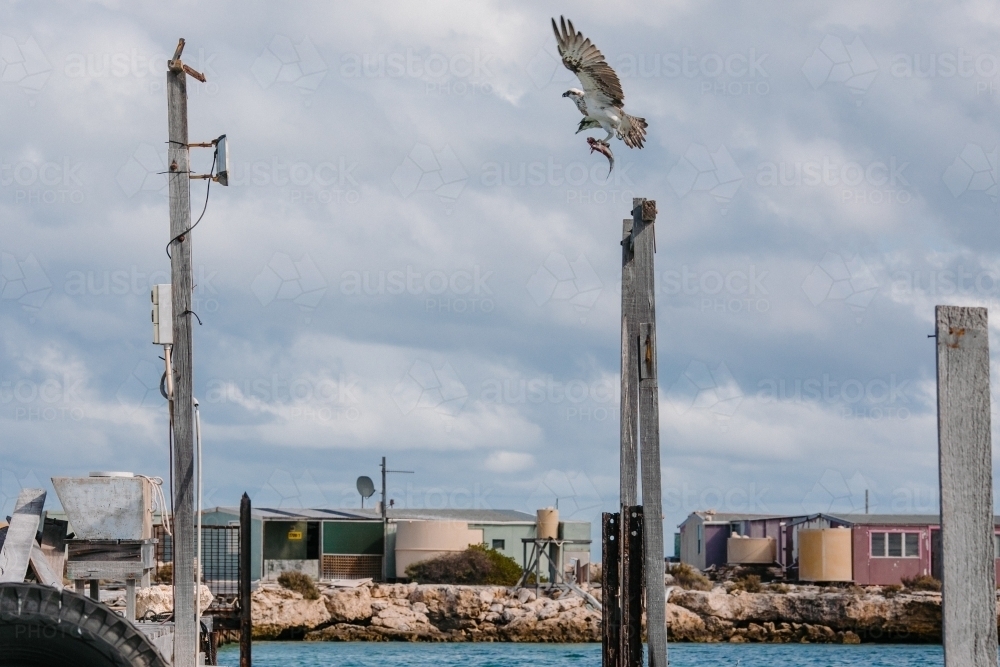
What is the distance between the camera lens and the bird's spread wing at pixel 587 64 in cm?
1235

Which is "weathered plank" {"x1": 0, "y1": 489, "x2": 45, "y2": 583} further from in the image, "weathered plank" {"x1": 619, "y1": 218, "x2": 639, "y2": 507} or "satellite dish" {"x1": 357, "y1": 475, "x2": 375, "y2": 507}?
"satellite dish" {"x1": 357, "y1": 475, "x2": 375, "y2": 507}

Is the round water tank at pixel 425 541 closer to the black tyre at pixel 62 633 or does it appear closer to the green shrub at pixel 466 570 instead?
the green shrub at pixel 466 570

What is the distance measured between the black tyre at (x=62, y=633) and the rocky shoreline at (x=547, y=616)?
36.9 metres

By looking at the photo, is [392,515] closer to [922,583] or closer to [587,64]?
[922,583]

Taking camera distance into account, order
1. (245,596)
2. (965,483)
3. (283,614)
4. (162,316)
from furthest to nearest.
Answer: (283,614), (245,596), (162,316), (965,483)

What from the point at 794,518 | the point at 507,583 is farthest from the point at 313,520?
the point at 794,518

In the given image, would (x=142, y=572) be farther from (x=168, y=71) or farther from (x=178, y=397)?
(x=168, y=71)

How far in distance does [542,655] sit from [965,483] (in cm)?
3475

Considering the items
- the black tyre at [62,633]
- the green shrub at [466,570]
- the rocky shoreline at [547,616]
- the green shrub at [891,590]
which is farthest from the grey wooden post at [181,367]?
the green shrub at [891,590]

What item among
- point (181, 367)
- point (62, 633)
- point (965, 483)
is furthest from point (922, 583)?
point (965, 483)

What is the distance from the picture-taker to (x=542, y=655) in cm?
4041

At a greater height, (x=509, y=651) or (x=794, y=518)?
(x=794, y=518)

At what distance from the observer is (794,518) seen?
60.4 meters

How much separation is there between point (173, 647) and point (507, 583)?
43.6 m
